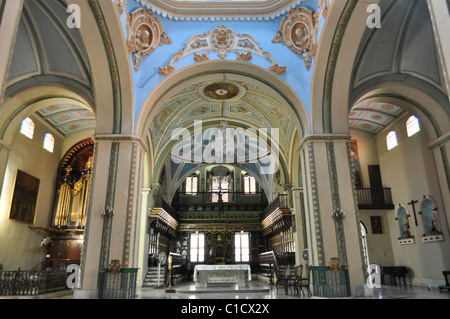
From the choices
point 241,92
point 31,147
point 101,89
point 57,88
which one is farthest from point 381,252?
point 31,147

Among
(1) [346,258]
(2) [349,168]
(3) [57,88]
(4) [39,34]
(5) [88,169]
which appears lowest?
(1) [346,258]

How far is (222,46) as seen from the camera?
10852 mm

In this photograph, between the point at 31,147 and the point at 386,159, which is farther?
the point at 386,159

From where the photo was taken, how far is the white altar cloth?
12.5m

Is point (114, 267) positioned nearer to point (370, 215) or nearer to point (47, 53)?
point (47, 53)

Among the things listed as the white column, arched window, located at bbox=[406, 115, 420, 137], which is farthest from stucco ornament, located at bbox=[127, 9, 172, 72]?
arched window, located at bbox=[406, 115, 420, 137]

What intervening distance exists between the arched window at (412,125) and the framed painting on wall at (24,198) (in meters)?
15.5

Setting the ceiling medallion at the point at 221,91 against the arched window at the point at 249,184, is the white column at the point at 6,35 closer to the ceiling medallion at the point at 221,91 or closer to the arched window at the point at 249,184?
the ceiling medallion at the point at 221,91

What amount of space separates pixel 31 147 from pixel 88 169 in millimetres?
2535

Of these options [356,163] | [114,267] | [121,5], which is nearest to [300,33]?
[121,5]

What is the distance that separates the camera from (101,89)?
396 inches

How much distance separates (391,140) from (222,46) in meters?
9.01

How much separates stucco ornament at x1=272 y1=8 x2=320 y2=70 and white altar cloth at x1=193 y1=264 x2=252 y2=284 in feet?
24.6

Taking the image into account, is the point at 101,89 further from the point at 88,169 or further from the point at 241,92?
the point at 88,169
